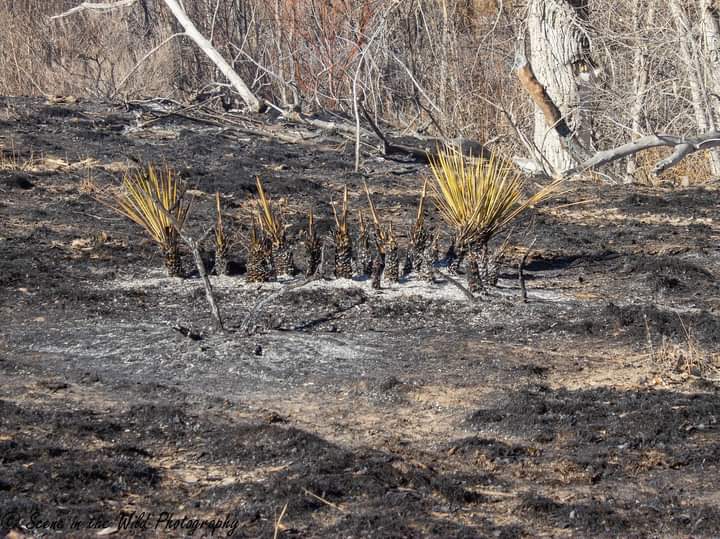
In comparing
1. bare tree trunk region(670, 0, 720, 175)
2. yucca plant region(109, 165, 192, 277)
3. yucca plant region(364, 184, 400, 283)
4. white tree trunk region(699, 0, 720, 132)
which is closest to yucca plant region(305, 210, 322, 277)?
yucca plant region(364, 184, 400, 283)

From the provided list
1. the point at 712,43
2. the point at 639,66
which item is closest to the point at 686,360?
the point at 712,43

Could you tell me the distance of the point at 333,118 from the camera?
567 inches

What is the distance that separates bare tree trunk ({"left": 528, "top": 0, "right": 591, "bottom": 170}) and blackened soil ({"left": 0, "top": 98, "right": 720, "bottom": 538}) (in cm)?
244

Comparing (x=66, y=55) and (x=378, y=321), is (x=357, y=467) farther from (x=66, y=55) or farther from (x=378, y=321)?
(x=66, y=55)

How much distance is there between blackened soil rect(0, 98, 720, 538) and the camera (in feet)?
12.8

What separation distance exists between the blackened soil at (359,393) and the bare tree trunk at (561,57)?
96.0 inches

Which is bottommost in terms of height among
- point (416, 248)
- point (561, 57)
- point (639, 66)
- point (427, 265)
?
point (427, 265)

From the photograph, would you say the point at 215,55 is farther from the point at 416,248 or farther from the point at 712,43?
the point at 712,43

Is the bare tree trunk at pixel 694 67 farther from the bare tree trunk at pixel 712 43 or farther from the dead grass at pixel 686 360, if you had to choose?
the dead grass at pixel 686 360

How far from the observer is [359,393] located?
5.24 metres

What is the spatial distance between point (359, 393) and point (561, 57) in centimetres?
A: 680

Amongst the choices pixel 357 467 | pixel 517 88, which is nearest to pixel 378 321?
pixel 357 467

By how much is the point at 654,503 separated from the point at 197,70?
1374 cm

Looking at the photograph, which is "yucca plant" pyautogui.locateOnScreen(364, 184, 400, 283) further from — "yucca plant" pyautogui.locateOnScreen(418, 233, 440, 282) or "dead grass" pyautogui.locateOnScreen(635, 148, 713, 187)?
"dead grass" pyautogui.locateOnScreen(635, 148, 713, 187)
